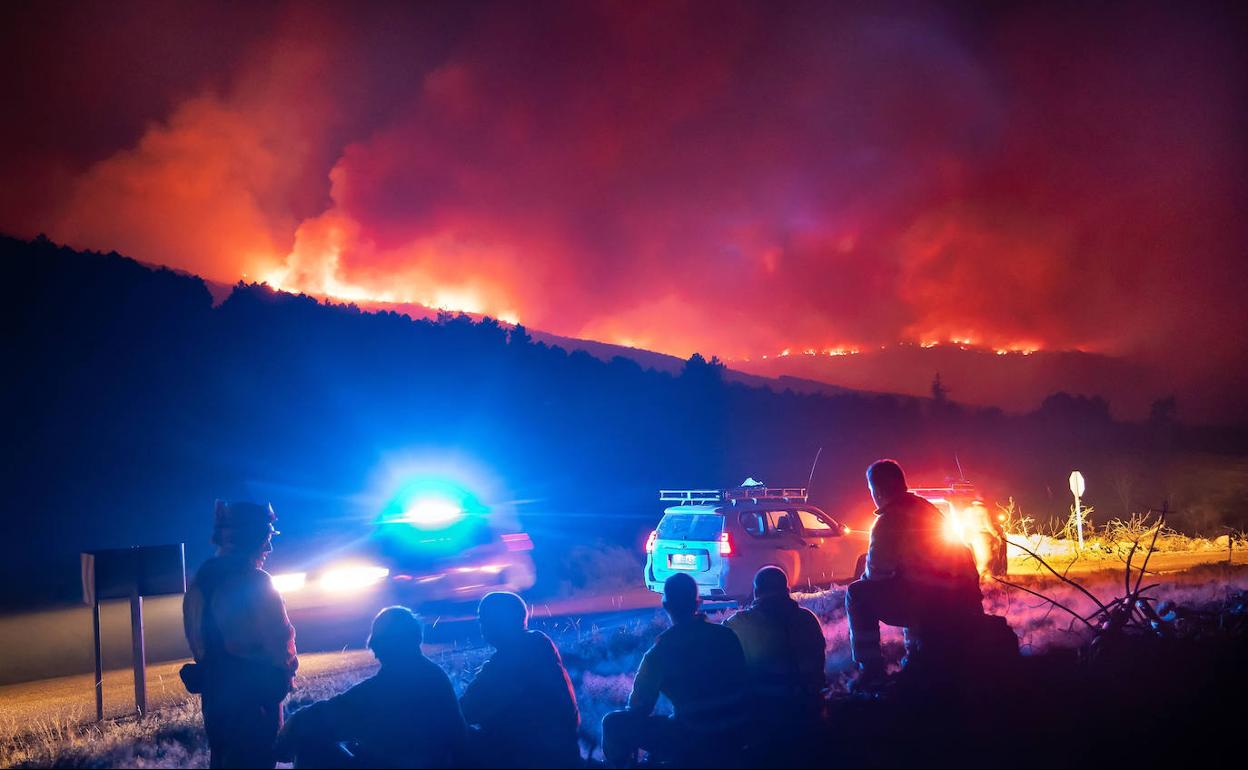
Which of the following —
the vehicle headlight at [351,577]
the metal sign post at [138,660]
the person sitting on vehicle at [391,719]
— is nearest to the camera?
the person sitting on vehicle at [391,719]

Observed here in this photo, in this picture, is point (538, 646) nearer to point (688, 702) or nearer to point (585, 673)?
point (688, 702)

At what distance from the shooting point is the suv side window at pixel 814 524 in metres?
13.1

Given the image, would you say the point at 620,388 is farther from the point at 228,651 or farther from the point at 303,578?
the point at 228,651

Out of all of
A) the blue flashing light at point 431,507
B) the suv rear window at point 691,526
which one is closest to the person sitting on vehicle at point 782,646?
the blue flashing light at point 431,507

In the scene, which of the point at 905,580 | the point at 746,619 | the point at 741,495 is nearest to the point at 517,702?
the point at 746,619

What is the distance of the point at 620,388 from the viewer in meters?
45.5

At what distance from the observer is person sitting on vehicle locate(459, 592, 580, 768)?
15.8 feet

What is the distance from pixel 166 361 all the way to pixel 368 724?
31.5m

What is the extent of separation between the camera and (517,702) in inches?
192

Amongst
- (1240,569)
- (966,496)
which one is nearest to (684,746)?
(966,496)

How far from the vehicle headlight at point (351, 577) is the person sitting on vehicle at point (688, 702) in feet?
15.3

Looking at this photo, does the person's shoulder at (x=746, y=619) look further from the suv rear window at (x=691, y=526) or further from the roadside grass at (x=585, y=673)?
the suv rear window at (x=691, y=526)

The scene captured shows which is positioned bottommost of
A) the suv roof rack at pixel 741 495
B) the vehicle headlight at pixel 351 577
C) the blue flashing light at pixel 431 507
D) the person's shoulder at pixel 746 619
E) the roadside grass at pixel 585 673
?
the roadside grass at pixel 585 673

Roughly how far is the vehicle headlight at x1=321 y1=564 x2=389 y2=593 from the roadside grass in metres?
0.84
